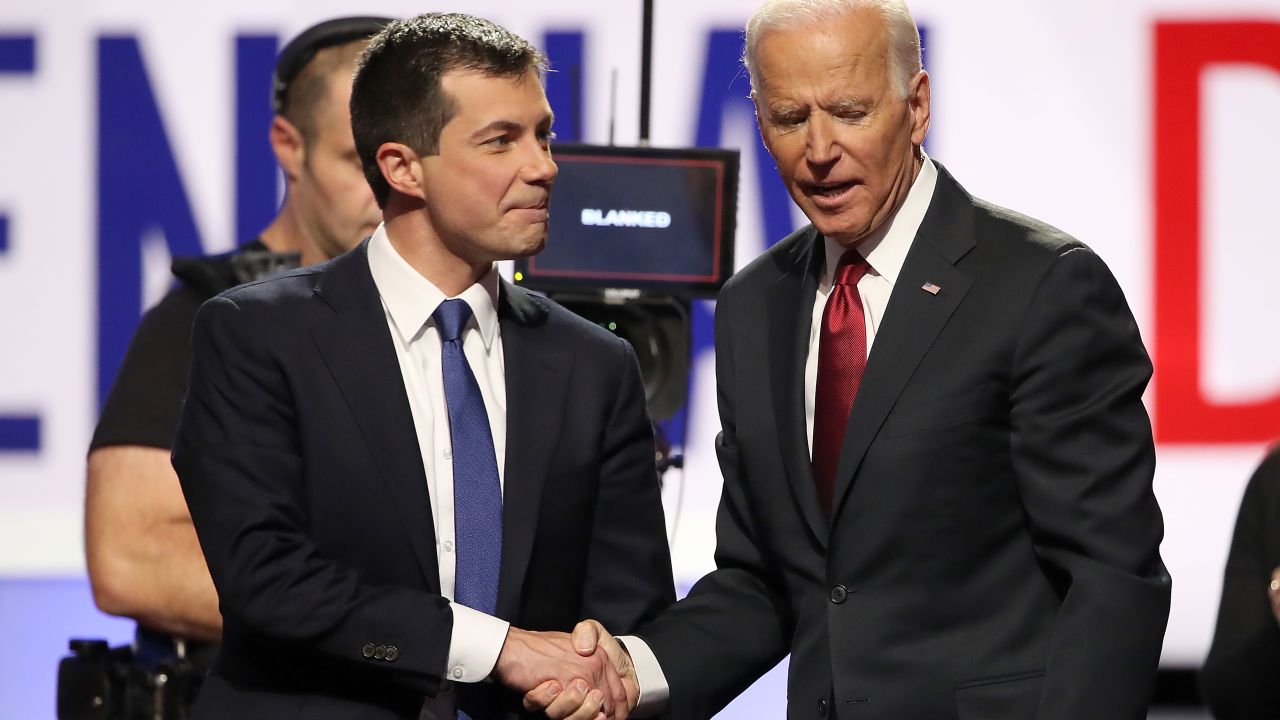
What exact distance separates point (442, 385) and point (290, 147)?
4.69 feet

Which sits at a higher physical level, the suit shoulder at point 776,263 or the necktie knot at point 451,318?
the suit shoulder at point 776,263

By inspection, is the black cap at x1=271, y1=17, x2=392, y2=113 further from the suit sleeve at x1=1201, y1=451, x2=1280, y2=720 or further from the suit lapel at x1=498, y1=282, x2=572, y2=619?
the suit sleeve at x1=1201, y1=451, x2=1280, y2=720

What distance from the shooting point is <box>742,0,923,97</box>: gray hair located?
238 cm

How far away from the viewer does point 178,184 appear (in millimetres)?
5090

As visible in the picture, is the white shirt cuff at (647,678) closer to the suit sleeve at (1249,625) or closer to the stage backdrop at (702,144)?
the suit sleeve at (1249,625)

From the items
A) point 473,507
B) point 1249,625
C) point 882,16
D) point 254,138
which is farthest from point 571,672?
point 254,138

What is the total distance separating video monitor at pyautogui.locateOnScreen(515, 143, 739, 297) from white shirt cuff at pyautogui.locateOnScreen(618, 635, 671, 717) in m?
1.00

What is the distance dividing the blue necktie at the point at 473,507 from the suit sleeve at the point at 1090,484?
72 centimetres

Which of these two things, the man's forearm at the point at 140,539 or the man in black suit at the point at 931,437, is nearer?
the man in black suit at the point at 931,437

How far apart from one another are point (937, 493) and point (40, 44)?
3.72m

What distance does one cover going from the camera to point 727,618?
264cm

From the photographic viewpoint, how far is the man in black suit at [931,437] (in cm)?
228

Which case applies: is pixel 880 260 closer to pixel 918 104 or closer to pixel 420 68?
pixel 918 104

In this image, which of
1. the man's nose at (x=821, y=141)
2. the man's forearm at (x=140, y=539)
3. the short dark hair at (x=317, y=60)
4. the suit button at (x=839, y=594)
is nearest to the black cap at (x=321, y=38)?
the short dark hair at (x=317, y=60)
